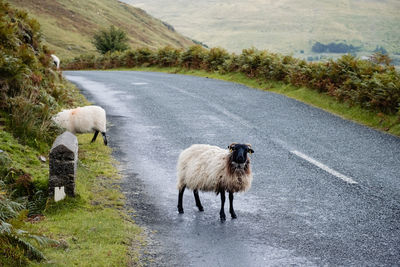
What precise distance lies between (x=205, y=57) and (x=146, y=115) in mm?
15823

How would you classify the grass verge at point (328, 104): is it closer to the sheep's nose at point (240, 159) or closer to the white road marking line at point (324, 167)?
the white road marking line at point (324, 167)

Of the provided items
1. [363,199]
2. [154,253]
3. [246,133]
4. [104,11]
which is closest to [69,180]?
[154,253]

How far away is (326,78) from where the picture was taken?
669 inches

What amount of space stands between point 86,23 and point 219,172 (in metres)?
117

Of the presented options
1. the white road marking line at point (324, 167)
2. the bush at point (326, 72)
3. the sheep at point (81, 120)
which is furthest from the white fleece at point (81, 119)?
the bush at point (326, 72)

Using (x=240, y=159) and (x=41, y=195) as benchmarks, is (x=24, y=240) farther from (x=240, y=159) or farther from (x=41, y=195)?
(x=240, y=159)

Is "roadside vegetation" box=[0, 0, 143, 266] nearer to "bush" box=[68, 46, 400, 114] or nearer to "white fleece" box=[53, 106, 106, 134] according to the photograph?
"white fleece" box=[53, 106, 106, 134]

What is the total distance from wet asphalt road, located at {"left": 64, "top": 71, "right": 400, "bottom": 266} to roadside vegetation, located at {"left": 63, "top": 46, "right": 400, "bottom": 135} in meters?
1.14

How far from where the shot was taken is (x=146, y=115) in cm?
1416

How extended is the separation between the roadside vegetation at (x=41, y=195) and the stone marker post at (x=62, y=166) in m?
0.23

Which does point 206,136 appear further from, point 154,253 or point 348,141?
point 154,253

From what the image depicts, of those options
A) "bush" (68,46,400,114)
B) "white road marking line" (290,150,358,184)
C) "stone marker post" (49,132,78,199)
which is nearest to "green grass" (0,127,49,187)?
"stone marker post" (49,132,78,199)

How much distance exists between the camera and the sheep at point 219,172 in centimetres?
621

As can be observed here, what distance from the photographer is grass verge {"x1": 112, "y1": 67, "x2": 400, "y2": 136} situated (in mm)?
12743
